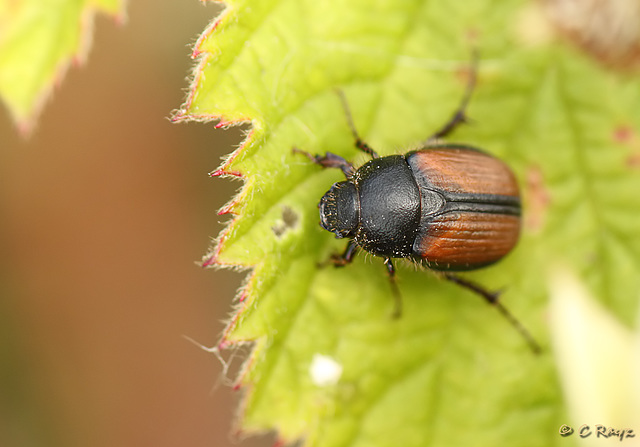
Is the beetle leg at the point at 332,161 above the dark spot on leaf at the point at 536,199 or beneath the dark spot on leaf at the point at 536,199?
above

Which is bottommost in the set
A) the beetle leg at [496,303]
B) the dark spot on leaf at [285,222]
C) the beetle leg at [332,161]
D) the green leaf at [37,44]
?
the beetle leg at [496,303]

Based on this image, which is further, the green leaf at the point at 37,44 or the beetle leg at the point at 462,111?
the beetle leg at the point at 462,111

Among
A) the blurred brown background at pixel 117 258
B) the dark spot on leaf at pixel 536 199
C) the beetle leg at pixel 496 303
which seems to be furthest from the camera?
the blurred brown background at pixel 117 258

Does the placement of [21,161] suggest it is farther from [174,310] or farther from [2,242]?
[174,310]

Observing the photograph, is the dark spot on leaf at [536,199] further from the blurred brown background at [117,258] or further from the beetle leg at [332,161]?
the blurred brown background at [117,258]

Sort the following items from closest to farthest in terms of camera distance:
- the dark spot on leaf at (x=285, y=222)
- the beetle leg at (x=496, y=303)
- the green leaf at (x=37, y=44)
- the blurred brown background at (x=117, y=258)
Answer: the dark spot on leaf at (x=285, y=222) → the green leaf at (x=37, y=44) → the beetle leg at (x=496, y=303) → the blurred brown background at (x=117, y=258)

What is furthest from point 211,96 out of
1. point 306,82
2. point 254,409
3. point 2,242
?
point 2,242

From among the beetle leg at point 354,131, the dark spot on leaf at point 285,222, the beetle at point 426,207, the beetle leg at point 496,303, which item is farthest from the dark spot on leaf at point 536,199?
the dark spot on leaf at point 285,222

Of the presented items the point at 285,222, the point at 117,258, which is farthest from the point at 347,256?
the point at 117,258
